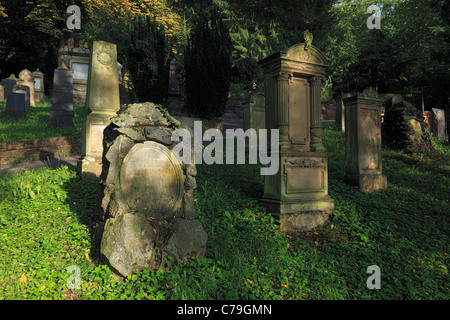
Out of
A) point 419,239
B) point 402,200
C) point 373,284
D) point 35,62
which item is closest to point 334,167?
point 402,200

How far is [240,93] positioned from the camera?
23406 mm

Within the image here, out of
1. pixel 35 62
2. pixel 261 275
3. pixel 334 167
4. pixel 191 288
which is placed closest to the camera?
pixel 191 288

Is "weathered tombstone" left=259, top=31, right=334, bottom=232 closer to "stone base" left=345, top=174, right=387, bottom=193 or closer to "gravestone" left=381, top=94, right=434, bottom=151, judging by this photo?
"stone base" left=345, top=174, right=387, bottom=193

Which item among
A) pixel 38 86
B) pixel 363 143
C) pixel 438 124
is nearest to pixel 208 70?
pixel 363 143

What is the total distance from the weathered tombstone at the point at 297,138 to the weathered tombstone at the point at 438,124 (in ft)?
44.5

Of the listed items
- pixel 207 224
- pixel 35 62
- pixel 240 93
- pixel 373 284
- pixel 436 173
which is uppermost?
pixel 35 62

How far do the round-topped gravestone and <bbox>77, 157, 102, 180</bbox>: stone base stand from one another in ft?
9.65

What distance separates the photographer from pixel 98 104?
21.8 ft

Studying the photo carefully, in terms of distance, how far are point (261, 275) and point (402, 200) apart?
447 cm

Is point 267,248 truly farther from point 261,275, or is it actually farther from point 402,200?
point 402,200

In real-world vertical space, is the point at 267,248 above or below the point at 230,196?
below

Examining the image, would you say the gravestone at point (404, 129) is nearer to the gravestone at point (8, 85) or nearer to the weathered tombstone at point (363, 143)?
the weathered tombstone at point (363, 143)

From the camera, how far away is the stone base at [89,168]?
239 inches

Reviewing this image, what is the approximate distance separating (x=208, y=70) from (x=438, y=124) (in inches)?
499
